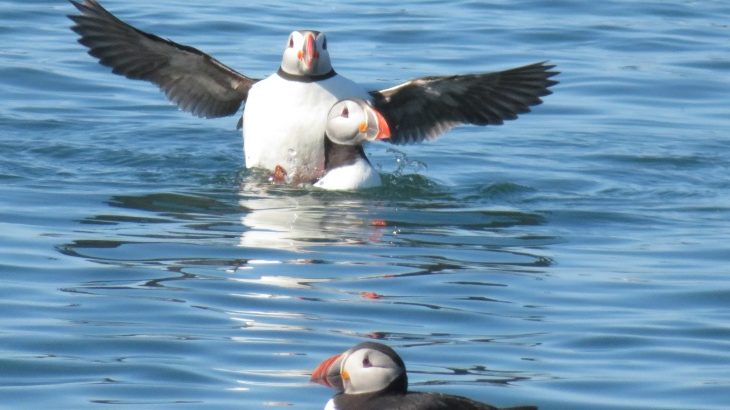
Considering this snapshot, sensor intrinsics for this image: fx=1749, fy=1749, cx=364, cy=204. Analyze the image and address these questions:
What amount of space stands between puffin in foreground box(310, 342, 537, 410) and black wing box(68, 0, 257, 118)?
229 inches

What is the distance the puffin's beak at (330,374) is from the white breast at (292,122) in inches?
194

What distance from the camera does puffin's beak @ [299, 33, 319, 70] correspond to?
1089 cm

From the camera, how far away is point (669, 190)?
1091 centimetres

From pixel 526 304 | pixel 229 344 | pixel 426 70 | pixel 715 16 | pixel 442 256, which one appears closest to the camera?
pixel 229 344

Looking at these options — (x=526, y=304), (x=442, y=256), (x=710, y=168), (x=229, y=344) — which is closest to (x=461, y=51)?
(x=710, y=168)

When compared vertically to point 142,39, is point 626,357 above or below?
below

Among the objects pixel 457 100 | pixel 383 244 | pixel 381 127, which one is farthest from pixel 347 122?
pixel 383 244

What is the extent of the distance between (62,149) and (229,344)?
193 inches

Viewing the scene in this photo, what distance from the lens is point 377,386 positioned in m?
5.56

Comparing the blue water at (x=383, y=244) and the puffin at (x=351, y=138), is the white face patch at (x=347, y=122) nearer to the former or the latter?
the puffin at (x=351, y=138)

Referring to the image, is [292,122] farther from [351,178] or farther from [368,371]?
[368,371]

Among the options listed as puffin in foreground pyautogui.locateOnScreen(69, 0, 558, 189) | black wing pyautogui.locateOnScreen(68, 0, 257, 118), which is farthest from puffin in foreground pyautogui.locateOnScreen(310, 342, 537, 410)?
black wing pyautogui.locateOnScreen(68, 0, 257, 118)

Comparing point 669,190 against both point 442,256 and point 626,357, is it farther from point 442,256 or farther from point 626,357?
point 626,357

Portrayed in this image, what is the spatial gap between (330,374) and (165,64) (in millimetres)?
6097
